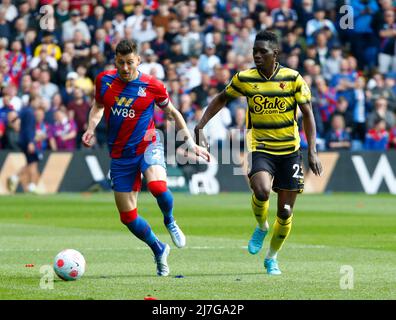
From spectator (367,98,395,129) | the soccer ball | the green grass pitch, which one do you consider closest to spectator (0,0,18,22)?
the green grass pitch

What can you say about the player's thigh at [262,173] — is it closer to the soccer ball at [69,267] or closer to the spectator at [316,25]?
the soccer ball at [69,267]

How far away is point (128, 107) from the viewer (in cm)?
1141

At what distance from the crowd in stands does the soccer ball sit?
578 inches

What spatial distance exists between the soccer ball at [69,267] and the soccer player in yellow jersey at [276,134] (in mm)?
1955

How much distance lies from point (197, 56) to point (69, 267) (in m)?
17.3

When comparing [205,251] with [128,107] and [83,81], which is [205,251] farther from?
[83,81]

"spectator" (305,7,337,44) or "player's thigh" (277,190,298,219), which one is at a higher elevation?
"player's thigh" (277,190,298,219)

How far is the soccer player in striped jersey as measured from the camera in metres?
11.3

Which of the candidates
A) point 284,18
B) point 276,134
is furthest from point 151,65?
point 276,134

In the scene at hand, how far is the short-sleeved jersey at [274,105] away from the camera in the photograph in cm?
1157

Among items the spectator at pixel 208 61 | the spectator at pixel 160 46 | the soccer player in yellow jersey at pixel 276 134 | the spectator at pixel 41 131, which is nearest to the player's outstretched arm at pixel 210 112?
the soccer player in yellow jersey at pixel 276 134

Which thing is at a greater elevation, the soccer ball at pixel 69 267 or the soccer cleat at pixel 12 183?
the soccer ball at pixel 69 267

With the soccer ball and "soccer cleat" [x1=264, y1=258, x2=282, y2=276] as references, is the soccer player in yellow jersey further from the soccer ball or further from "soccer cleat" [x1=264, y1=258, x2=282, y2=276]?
the soccer ball
